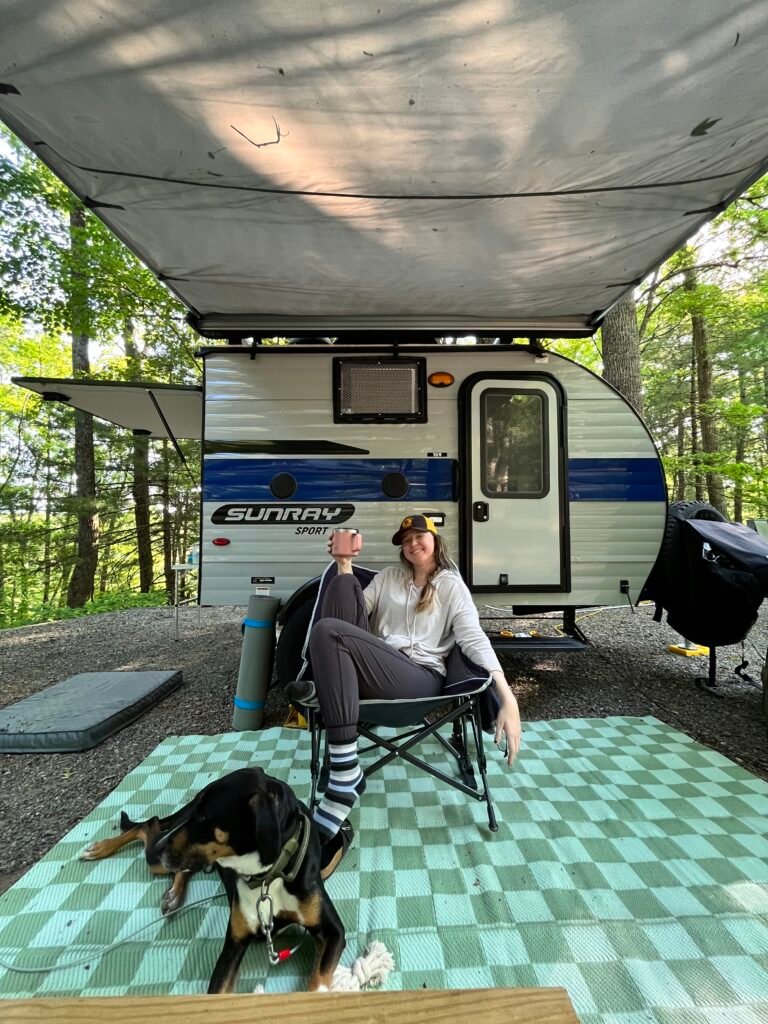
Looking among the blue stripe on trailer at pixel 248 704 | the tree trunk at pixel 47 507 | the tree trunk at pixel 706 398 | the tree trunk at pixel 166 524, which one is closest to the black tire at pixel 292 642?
the blue stripe on trailer at pixel 248 704

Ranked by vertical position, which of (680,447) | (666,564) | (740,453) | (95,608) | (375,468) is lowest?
(95,608)

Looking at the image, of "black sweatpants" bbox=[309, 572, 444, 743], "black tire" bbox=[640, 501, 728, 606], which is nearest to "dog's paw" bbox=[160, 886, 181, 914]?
"black sweatpants" bbox=[309, 572, 444, 743]

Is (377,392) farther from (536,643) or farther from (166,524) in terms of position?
(166,524)

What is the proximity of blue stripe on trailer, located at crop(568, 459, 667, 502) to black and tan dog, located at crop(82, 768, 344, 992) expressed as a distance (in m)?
2.68

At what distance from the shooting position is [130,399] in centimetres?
356

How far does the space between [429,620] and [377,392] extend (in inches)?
66.1

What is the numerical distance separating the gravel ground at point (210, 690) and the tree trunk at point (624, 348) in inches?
117

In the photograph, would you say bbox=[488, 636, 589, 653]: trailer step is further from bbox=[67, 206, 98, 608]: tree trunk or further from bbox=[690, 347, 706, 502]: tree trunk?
bbox=[690, 347, 706, 502]: tree trunk

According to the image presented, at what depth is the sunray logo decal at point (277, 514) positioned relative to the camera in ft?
10.2

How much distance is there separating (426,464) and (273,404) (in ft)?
3.64

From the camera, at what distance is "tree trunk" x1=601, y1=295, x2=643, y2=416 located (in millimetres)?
6133

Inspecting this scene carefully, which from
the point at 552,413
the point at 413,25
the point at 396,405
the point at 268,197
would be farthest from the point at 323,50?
the point at 552,413

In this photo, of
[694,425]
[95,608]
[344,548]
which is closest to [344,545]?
[344,548]

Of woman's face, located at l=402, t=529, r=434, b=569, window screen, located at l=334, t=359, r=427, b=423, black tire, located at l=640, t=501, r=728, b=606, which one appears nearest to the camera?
woman's face, located at l=402, t=529, r=434, b=569
